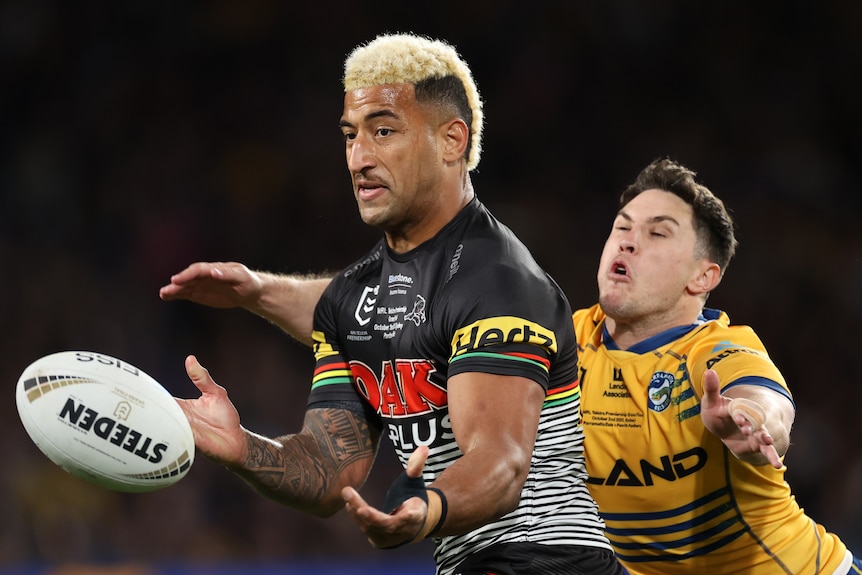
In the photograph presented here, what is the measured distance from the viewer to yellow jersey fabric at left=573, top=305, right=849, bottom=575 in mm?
3807

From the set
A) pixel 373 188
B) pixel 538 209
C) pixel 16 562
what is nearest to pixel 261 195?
pixel 538 209

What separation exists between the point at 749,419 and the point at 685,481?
695 millimetres

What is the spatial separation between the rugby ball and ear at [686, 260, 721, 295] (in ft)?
6.93

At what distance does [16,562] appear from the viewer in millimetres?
7180

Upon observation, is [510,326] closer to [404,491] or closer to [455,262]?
[455,262]

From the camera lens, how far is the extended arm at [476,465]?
97.0 inches

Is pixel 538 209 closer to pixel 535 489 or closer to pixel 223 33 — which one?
pixel 223 33

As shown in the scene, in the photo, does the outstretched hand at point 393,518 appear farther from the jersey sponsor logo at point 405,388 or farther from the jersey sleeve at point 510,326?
the jersey sponsor logo at point 405,388

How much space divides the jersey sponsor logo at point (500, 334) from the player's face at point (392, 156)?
0.54 meters

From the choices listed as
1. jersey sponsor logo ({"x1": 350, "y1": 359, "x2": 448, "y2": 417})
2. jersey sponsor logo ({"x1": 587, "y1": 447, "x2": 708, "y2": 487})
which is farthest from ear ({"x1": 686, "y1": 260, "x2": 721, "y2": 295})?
jersey sponsor logo ({"x1": 350, "y1": 359, "x2": 448, "y2": 417})

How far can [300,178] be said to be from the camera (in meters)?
9.98

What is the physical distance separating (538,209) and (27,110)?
463 centimetres

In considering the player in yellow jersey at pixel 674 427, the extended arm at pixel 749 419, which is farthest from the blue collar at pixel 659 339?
the extended arm at pixel 749 419

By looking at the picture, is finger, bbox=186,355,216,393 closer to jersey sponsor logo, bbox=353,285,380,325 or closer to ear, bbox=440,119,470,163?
→ jersey sponsor logo, bbox=353,285,380,325
